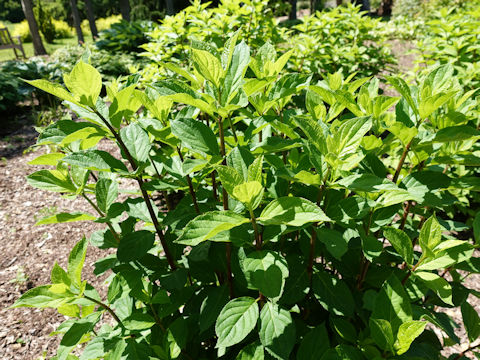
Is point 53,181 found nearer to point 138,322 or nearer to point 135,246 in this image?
point 135,246

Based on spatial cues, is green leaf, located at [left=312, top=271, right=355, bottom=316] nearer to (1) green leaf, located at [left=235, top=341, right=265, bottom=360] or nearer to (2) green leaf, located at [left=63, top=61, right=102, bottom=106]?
(1) green leaf, located at [left=235, top=341, right=265, bottom=360]

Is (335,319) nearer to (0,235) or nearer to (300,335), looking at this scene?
(300,335)

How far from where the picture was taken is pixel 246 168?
1058 millimetres

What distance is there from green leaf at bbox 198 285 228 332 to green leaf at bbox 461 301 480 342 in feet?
3.56

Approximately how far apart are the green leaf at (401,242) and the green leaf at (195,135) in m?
0.66

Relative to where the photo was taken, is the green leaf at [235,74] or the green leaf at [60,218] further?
the green leaf at [60,218]

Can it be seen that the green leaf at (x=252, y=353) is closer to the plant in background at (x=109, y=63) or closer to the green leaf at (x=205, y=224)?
the green leaf at (x=205, y=224)

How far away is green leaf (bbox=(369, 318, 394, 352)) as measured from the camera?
999mm

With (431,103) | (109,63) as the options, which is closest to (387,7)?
(109,63)

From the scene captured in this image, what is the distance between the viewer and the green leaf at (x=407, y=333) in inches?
37.0

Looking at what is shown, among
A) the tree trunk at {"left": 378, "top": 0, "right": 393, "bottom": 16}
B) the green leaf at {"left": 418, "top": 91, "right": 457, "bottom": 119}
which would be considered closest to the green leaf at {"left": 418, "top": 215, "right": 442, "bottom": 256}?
the green leaf at {"left": 418, "top": 91, "right": 457, "bottom": 119}

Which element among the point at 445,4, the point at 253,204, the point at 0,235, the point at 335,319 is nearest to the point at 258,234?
the point at 253,204

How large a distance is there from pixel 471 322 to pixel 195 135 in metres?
1.46

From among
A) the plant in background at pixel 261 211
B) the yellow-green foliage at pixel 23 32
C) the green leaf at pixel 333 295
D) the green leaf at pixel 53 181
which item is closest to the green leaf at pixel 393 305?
the plant in background at pixel 261 211
